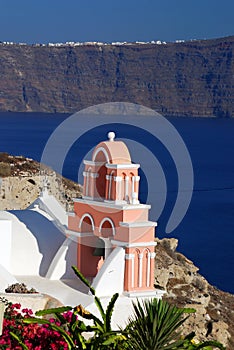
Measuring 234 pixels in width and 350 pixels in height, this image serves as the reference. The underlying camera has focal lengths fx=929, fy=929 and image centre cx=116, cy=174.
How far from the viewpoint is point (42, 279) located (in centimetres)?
1211

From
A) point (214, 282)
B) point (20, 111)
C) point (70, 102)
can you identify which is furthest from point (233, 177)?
point (20, 111)

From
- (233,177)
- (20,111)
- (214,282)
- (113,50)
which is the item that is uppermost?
(113,50)

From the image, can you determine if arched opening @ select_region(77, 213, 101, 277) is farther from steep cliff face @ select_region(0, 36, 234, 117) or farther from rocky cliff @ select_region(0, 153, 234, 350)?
steep cliff face @ select_region(0, 36, 234, 117)

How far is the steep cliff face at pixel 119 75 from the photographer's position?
6599 inches

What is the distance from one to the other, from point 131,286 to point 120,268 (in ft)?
0.98

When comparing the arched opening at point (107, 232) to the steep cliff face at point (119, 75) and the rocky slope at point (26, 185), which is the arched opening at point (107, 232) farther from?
the steep cliff face at point (119, 75)

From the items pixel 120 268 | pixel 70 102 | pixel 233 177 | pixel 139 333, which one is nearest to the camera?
pixel 139 333

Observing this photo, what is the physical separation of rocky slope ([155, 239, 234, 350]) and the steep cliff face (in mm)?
147402

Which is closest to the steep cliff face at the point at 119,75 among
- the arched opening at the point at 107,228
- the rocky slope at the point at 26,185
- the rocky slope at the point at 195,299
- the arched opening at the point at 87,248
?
the rocky slope at the point at 26,185

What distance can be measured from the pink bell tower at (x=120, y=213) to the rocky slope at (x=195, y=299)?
11.9ft

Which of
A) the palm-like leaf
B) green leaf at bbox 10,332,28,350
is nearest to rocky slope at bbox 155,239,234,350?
the palm-like leaf

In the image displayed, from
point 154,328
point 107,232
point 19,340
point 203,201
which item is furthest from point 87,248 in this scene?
point 203,201

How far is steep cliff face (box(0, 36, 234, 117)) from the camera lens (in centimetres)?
16762

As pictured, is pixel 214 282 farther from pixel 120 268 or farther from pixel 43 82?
pixel 43 82
